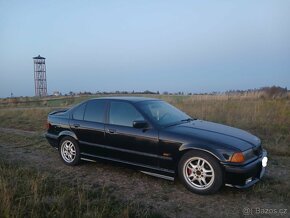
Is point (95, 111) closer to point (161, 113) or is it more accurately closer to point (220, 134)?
point (161, 113)

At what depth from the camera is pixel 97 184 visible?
5.96 metres

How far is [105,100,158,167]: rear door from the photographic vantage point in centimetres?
597

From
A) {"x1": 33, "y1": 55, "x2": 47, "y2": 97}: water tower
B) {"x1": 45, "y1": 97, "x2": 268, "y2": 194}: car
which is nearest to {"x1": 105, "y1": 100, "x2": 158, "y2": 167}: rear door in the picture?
{"x1": 45, "y1": 97, "x2": 268, "y2": 194}: car

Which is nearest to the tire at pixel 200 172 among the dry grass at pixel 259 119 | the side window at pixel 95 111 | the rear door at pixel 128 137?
the rear door at pixel 128 137

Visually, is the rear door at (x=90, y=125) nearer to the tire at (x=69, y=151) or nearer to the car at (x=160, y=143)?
the car at (x=160, y=143)

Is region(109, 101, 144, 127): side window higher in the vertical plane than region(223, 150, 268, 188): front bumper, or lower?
higher

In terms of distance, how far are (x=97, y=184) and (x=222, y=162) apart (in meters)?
2.16

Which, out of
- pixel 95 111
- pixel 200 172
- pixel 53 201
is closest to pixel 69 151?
pixel 95 111

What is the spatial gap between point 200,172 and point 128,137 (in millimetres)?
1497

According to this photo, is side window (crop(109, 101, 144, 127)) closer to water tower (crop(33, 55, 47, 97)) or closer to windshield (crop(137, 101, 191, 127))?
windshield (crop(137, 101, 191, 127))

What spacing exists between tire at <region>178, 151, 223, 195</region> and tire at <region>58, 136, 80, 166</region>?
8.23 feet

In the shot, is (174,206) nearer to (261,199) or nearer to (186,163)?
(186,163)

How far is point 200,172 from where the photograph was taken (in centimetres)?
544

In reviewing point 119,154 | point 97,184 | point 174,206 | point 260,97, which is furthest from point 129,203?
point 260,97
